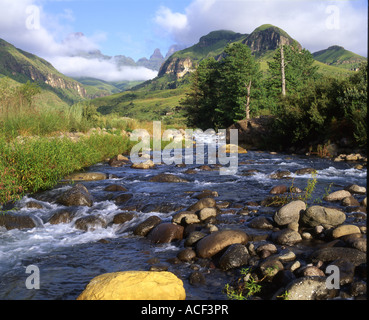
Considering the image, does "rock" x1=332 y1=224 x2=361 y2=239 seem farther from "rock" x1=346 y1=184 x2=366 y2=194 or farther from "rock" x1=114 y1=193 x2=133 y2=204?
"rock" x1=114 y1=193 x2=133 y2=204

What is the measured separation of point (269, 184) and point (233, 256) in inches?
247

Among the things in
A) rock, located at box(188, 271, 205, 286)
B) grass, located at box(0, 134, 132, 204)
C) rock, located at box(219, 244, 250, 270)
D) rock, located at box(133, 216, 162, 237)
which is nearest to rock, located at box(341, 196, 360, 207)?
rock, located at box(219, 244, 250, 270)

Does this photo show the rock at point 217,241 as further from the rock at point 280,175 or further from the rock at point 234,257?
the rock at point 280,175

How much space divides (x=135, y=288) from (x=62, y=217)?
450 centimetres

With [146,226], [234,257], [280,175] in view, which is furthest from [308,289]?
[280,175]

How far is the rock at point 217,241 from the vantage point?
5.61 metres

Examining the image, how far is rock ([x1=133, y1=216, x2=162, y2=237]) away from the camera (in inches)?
275

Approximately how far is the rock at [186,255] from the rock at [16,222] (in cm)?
393

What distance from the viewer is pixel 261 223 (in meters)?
6.86

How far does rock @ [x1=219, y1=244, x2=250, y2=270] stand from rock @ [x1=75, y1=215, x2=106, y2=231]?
3.41 metres

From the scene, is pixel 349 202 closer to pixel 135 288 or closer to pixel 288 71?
pixel 135 288

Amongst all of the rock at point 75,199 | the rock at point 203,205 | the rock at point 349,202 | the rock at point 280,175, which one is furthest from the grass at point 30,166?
the rock at point 349,202
